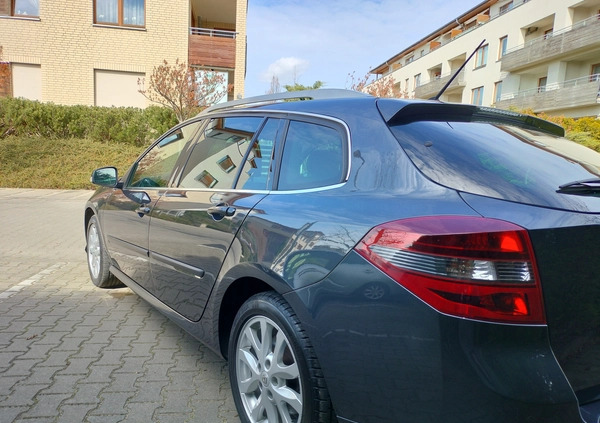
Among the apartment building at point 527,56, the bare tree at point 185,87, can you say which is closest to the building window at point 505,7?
the apartment building at point 527,56

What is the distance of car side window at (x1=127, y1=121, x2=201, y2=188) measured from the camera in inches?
129

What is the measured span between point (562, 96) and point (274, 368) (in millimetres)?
28219

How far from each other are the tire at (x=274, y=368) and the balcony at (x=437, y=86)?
120ft

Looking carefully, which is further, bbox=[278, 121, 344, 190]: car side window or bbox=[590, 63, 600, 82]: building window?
bbox=[590, 63, 600, 82]: building window

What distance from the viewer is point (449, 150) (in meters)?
1.73

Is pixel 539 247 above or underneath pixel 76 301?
above

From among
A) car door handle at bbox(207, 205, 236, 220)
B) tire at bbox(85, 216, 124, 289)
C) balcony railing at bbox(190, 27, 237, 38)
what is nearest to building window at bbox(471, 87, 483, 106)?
balcony railing at bbox(190, 27, 237, 38)

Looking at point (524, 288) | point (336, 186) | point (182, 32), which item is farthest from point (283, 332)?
point (182, 32)

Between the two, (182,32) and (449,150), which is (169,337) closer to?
(449,150)

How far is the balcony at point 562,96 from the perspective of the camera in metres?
23.2

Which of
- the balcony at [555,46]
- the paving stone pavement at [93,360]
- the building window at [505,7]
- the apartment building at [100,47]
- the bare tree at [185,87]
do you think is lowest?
the paving stone pavement at [93,360]

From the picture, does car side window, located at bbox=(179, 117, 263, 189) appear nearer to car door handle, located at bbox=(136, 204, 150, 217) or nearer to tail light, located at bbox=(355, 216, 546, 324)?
car door handle, located at bbox=(136, 204, 150, 217)

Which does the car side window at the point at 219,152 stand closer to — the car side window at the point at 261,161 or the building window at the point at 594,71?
the car side window at the point at 261,161

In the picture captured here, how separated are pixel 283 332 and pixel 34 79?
763 inches
